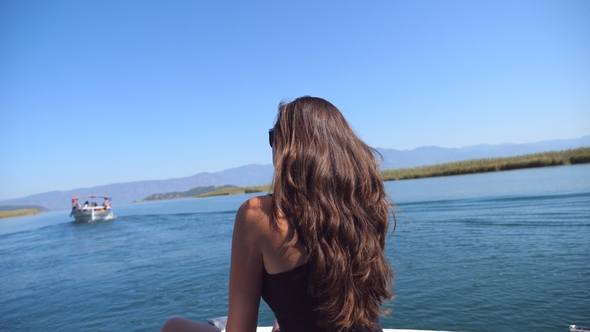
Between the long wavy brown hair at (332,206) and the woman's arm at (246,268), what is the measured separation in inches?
3.4

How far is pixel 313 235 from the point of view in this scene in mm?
1326

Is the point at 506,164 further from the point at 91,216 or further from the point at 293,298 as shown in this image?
the point at 293,298

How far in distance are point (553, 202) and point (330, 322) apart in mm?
19467

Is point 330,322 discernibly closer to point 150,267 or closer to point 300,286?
point 300,286

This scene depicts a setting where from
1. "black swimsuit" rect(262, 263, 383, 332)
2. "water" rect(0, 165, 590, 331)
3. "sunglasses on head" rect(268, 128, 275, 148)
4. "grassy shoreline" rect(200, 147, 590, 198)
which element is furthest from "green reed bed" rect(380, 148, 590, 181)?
"black swimsuit" rect(262, 263, 383, 332)

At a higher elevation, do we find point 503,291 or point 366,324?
point 366,324

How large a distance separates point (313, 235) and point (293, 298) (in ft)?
0.81

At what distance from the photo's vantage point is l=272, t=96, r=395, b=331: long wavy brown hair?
135cm

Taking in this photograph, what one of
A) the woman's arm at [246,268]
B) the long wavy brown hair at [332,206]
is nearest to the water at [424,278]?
the long wavy brown hair at [332,206]

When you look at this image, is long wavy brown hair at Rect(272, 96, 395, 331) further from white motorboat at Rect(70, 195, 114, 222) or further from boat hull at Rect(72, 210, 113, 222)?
boat hull at Rect(72, 210, 113, 222)

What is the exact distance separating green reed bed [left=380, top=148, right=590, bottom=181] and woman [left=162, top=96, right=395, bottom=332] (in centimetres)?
3163

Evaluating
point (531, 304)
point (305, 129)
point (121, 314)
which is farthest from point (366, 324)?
point (121, 314)

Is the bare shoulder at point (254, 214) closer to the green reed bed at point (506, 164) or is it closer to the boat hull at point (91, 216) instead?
A: the green reed bed at point (506, 164)

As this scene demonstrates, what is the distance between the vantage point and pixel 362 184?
144 cm
